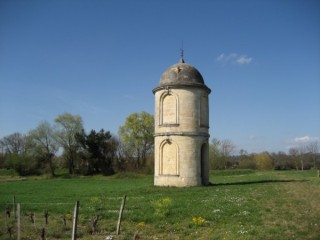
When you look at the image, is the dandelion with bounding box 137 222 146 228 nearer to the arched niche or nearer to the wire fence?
the wire fence

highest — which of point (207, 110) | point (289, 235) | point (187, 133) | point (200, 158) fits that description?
point (207, 110)

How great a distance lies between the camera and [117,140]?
74.2 m

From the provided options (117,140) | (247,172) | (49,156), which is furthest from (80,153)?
(247,172)

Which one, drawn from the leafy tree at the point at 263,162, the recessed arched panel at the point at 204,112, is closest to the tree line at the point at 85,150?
the leafy tree at the point at 263,162

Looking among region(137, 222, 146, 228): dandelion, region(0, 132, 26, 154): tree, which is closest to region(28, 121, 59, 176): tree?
region(0, 132, 26, 154): tree

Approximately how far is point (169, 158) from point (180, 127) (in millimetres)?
2589

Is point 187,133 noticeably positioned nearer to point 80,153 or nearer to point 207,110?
point 207,110

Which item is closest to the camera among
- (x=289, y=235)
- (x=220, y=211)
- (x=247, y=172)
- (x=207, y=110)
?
(x=289, y=235)

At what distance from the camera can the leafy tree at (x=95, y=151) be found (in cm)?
6231

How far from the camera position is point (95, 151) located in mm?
62906

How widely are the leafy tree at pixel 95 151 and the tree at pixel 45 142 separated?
630 centimetres

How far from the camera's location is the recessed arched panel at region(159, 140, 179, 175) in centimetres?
2780

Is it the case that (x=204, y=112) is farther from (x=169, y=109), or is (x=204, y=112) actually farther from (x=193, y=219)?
(x=193, y=219)

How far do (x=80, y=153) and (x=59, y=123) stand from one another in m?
7.86
